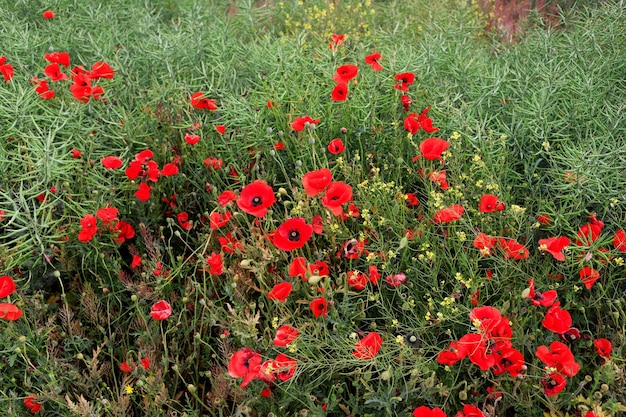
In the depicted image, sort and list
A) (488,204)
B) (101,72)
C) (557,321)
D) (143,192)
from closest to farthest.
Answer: (557,321) → (488,204) → (143,192) → (101,72)

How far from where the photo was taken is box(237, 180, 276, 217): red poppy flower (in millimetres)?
1900

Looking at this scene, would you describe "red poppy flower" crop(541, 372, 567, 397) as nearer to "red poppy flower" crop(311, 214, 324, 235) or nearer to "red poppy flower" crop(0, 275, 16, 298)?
"red poppy flower" crop(311, 214, 324, 235)

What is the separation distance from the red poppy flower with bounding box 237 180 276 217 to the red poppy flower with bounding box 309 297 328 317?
1.10 feet

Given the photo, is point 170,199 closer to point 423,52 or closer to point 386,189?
point 386,189

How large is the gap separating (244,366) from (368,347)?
1.18 feet

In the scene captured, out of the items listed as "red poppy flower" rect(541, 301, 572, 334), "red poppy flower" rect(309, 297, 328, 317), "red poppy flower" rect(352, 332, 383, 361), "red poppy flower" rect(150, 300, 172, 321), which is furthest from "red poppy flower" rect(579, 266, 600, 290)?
"red poppy flower" rect(150, 300, 172, 321)

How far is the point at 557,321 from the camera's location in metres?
1.79

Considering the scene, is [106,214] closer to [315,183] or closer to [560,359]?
[315,183]

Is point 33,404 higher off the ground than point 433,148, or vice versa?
point 433,148

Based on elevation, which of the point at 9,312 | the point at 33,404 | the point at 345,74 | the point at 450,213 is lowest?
the point at 33,404

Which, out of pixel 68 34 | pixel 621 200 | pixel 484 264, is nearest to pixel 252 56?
pixel 68 34

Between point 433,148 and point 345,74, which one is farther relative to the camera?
point 345,74

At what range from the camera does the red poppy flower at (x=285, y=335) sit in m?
1.73

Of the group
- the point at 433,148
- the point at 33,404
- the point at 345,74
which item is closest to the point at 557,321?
the point at 433,148
